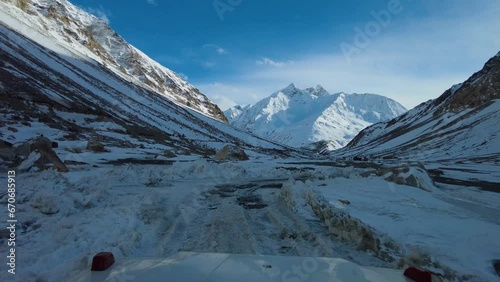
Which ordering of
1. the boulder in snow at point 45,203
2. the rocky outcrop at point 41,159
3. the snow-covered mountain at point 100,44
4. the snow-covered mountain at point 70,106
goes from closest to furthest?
1. the boulder in snow at point 45,203
2. the rocky outcrop at point 41,159
3. the snow-covered mountain at point 70,106
4. the snow-covered mountain at point 100,44

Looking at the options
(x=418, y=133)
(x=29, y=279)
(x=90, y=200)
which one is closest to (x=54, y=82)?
(x=90, y=200)

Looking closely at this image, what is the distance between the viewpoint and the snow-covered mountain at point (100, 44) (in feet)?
340

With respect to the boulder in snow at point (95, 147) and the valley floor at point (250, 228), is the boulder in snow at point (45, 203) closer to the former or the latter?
the valley floor at point (250, 228)

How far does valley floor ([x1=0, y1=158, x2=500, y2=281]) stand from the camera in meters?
4.91

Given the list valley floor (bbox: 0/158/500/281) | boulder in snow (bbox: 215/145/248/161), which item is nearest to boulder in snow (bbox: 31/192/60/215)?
valley floor (bbox: 0/158/500/281)

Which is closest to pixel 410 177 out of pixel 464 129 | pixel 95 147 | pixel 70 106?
pixel 95 147

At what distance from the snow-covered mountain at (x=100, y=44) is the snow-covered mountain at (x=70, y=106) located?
82 centimetres

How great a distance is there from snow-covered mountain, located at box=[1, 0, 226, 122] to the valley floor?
329 feet

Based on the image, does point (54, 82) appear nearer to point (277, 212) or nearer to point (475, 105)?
point (277, 212)

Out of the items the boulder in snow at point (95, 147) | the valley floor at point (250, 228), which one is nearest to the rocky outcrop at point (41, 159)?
the valley floor at point (250, 228)

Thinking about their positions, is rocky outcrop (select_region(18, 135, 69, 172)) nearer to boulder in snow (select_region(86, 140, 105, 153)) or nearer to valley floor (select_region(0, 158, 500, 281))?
valley floor (select_region(0, 158, 500, 281))

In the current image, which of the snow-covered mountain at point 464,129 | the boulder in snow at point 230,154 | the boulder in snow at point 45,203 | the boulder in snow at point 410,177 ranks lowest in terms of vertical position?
the boulder in snow at point 45,203

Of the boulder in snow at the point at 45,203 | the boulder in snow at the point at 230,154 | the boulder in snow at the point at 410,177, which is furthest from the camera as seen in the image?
the boulder in snow at the point at 230,154

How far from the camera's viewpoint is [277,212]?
871cm
